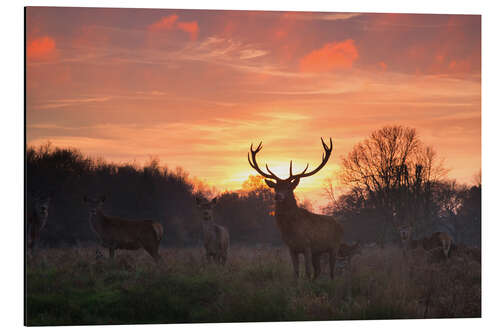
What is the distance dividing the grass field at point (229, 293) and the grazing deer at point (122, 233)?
3.17 feet

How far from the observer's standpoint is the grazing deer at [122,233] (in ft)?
42.1

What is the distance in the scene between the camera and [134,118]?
1143 centimetres

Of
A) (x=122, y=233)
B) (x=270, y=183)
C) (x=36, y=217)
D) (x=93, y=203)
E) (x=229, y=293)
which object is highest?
(x=270, y=183)

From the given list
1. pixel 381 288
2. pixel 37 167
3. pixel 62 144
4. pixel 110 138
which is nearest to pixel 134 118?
pixel 110 138

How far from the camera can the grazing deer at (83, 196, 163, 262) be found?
1283 centimetres

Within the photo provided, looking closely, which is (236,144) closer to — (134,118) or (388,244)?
(134,118)

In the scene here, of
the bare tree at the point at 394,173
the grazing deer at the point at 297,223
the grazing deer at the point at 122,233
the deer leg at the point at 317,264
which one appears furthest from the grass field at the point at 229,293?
the bare tree at the point at 394,173

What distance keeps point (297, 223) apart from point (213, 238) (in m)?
2.32

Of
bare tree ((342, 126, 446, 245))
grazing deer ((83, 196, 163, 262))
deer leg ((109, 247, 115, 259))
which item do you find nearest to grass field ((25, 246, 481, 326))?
deer leg ((109, 247, 115, 259))

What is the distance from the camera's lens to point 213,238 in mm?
12930

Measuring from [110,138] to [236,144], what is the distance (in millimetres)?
2193

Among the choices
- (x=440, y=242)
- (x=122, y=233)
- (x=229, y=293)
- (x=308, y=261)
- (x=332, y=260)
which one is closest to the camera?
(x=229, y=293)

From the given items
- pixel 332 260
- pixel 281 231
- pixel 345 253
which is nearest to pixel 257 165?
pixel 281 231

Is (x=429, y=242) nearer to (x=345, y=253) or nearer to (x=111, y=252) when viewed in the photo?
(x=345, y=253)
